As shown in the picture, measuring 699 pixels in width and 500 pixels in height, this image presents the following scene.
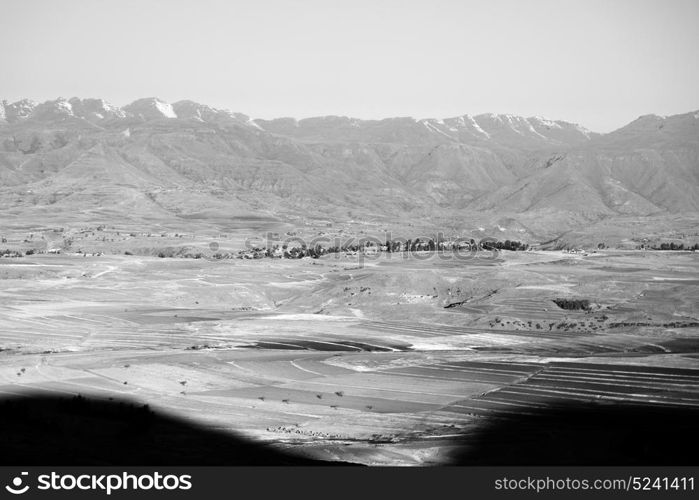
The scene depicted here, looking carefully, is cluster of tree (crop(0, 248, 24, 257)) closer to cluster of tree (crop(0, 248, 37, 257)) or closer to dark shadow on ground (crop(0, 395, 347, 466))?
cluster of tree (crop(0, 248, 37, 257))

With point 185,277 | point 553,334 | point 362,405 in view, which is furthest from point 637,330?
point 185,277

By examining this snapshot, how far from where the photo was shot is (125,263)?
536ft

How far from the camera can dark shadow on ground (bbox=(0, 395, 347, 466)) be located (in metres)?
30.5

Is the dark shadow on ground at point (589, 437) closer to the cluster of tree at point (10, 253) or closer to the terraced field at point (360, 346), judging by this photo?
the terraced field at point (360, 346)

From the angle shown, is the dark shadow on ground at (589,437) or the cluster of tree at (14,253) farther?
the cluster of tree at (14,253)

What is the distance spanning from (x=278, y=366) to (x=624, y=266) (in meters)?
105

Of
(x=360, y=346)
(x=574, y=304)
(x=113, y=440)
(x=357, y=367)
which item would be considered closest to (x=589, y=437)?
(x=113, y=440)

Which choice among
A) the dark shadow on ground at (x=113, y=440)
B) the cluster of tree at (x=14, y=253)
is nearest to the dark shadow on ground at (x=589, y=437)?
the dark shadow on ground at (x=113, y=440)

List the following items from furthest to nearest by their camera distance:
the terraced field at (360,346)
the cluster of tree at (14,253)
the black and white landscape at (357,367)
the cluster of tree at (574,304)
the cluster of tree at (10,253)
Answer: the cluster of tree at (14,253)
the cluster of tree at (10,253)
the cluster of tree at (574,304)
the terraced field at (360,346)
the black and white landscape at (357,367)

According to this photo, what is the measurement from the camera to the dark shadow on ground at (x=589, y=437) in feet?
107

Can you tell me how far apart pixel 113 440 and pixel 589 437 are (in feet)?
76.9

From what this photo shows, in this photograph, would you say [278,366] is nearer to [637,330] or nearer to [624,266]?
[637,330]

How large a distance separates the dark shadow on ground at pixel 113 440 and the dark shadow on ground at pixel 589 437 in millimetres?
8721
